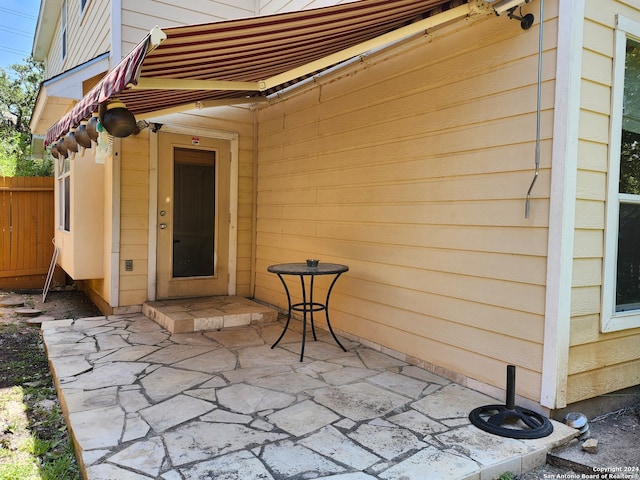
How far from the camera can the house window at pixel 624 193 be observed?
8.30 ft

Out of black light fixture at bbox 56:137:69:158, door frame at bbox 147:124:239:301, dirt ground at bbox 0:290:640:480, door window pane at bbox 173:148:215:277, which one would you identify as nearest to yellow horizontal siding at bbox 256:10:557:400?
dirt ground at bbox 0:290:640:480

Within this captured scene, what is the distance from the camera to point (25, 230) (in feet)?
22.5

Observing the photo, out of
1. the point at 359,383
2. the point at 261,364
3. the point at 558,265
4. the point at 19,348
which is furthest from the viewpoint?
the point at 19,348

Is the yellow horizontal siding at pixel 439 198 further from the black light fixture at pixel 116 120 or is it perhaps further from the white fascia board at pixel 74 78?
the white fascia board at pixel 74 78

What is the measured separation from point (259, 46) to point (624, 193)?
2.39m

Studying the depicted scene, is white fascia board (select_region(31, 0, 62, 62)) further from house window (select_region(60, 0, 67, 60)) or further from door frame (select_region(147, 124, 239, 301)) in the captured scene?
door frame (select_region(147, 124, 239, 301))

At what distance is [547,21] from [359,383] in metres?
2.52

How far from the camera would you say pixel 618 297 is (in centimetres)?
268

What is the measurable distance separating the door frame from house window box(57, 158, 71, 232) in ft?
4.42

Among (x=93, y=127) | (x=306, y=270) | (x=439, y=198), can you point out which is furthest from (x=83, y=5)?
(x=439, y=198)

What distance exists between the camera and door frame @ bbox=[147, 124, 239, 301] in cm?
498

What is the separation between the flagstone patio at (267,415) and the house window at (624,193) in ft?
3.02

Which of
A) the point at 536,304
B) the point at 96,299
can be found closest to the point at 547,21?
the point at 536,304

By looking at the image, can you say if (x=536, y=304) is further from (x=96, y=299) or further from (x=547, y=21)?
(x=96, y=299)
